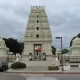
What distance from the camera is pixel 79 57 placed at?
174 feet

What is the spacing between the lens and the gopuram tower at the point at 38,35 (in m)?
51.8

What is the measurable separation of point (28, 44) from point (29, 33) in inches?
98.9

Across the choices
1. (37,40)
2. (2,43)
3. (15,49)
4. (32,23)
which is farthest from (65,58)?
(15,49)

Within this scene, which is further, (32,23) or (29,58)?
(32,23)

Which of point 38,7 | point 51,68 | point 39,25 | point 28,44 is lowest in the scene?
point 51,68

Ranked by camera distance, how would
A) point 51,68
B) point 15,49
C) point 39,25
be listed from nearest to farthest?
1. point 51,68
2. point 39,25
3. point 15,49

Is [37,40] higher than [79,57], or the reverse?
[37,40]

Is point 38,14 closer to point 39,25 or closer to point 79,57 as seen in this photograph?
point 39,25

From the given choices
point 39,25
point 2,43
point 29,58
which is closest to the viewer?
point 29,58

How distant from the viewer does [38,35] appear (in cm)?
5259

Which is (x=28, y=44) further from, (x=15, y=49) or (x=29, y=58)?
(x=15, y=49)

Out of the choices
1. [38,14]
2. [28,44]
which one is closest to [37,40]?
[28,44]

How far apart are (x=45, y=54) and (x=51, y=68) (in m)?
17.5

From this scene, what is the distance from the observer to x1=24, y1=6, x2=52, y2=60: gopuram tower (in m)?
51.8
